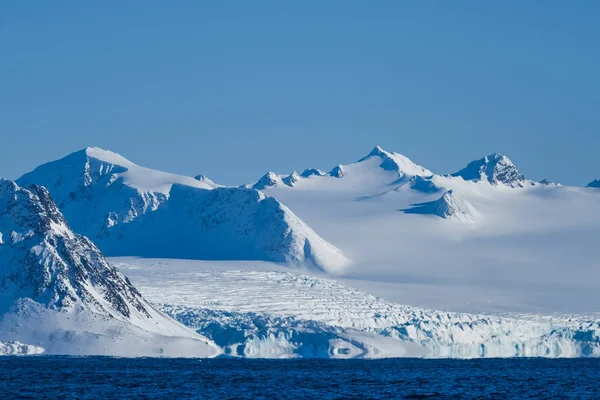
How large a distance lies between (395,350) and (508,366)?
16424 millimetres

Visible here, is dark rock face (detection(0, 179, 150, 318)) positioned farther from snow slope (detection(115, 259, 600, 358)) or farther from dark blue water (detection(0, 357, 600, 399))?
snow slope (detection(115, 259, 600, 358))

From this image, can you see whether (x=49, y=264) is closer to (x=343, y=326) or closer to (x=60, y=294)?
(x=60, y=294)

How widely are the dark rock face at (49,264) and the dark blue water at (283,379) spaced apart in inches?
284

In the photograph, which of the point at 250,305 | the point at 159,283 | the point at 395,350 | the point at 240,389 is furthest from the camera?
the point at 159,283

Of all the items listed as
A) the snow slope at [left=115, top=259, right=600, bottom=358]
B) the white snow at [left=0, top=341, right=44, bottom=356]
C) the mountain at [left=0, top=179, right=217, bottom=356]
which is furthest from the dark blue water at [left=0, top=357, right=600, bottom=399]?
the snow slope at [left=115, top=259, right=600, bottom=358]

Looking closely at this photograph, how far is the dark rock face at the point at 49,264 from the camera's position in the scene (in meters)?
145

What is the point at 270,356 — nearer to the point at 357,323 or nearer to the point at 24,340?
the point at 357,323

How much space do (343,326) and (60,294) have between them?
4214 centimetres

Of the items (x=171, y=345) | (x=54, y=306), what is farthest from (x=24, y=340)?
(x=171, y=345)

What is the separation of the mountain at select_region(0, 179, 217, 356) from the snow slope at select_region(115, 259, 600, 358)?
25.5 feet

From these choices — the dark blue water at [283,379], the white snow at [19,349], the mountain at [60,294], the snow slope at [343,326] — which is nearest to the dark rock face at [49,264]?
the mountain at [60,294]

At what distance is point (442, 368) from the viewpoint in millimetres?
146625

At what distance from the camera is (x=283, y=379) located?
4712 inches

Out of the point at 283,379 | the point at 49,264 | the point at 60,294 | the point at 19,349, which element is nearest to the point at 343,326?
the point at 60,294
